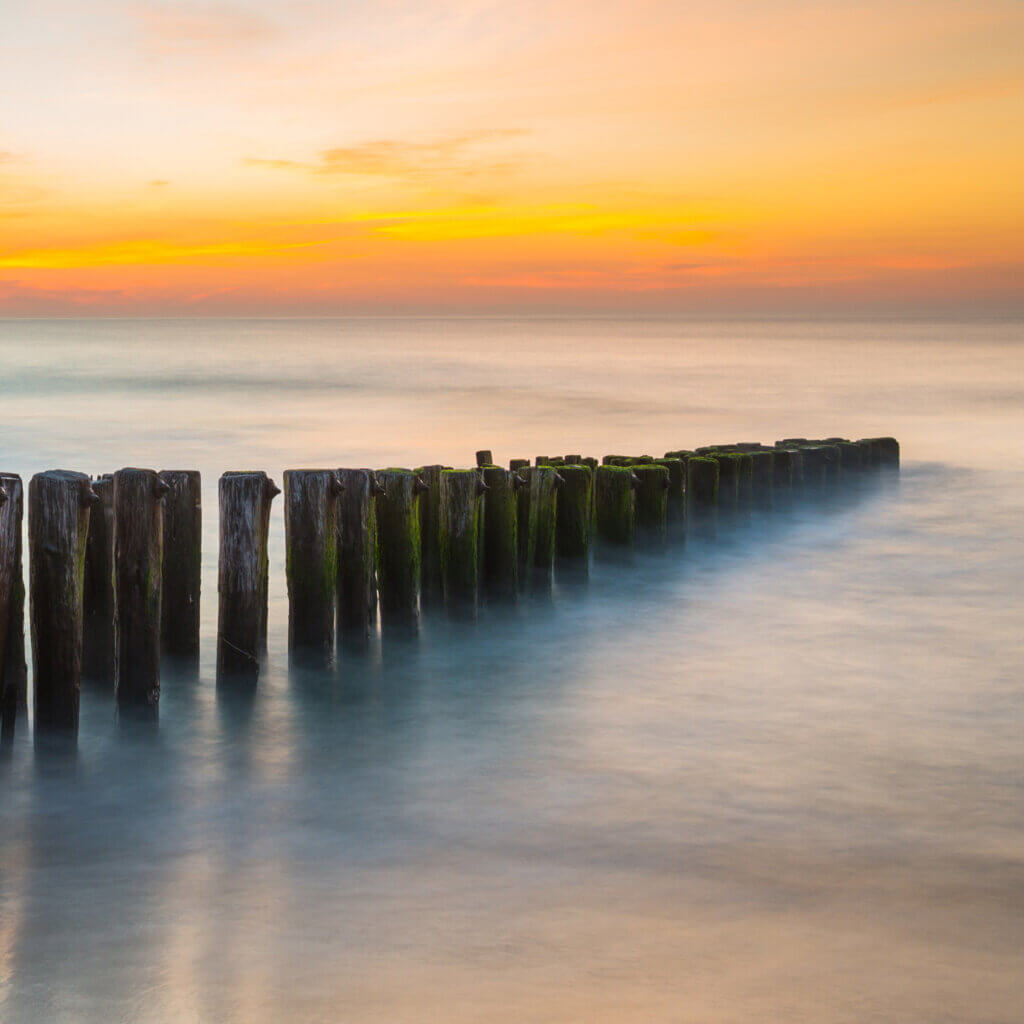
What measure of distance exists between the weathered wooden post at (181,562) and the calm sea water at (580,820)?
301mm

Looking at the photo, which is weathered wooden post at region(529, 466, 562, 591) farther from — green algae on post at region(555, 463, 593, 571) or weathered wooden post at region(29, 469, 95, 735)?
weathered wooden post at region(29, 469, 95, 735)

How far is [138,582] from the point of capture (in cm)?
604

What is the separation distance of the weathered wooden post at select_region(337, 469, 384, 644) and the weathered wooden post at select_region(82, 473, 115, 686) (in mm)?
1311

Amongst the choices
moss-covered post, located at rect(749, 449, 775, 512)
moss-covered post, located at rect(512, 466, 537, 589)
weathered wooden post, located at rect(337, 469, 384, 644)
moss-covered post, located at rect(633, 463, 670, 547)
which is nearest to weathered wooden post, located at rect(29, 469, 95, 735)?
weathered wooden post, located at rect(337, 469, 384, 644)

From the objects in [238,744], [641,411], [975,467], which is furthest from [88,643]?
[641,411]

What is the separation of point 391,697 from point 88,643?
5.88 feet

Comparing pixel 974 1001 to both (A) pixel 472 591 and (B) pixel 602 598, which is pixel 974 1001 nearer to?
(A) pixel 472 591

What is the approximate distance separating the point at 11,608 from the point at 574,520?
4761 mm

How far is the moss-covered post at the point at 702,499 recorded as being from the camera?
11.7 meters

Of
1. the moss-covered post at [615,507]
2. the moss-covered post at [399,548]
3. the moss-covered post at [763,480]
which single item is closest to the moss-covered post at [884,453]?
the moss-covered post at [763,480]

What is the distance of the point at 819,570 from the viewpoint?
11.3m

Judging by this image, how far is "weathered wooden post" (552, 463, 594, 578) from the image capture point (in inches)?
368

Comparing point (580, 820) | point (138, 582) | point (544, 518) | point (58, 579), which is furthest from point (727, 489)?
point (58, 579)

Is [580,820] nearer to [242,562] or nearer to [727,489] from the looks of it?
[242,562]
